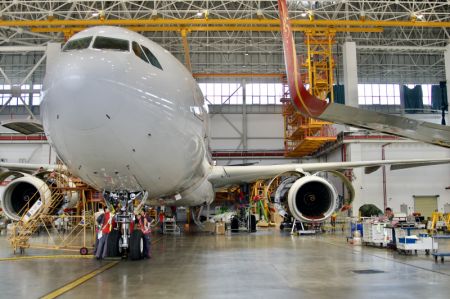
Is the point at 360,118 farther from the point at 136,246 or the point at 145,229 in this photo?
the point at 145,229

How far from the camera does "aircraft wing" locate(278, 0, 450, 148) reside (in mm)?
3713

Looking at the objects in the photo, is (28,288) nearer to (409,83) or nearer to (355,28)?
(355,28)

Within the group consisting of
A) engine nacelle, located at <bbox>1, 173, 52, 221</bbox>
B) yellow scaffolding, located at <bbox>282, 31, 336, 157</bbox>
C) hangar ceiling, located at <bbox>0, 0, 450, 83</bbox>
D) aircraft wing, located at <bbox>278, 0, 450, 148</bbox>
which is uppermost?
hangar ceiling, located at <bbox>0, 0, 450, 83</bbox>

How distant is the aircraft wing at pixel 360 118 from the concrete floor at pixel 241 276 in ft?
5.63

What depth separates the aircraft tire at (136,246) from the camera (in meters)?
8.07

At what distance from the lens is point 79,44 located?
6164 millimetres

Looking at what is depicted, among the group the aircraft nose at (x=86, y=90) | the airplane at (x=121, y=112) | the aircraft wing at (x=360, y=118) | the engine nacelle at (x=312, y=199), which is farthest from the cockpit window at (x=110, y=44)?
the engine nacelle at (x=312, y=199)

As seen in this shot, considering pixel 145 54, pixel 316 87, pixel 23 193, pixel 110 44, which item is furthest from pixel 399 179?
pixel 110 44

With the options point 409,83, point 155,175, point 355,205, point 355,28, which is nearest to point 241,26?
point 355,28

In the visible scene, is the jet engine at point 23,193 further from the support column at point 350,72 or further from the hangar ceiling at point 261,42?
the support column at point 350,72

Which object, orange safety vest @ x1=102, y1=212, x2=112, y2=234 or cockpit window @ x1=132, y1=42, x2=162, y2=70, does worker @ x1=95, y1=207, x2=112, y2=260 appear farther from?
cockpit window @ x1=132, y1=42, x2=162, y2=70

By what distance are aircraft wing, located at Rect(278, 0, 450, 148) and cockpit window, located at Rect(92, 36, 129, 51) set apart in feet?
9.03

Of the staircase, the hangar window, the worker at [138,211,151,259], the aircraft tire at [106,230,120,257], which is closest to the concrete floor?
the worker at [138,211,151,259]

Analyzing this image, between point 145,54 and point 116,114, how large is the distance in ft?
3.97
